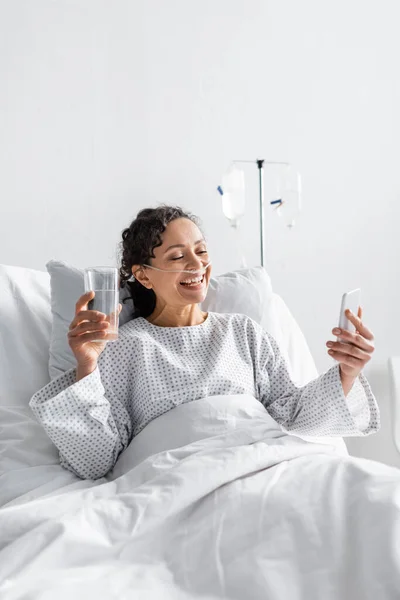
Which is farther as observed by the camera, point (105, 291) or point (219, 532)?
point (105, 291)

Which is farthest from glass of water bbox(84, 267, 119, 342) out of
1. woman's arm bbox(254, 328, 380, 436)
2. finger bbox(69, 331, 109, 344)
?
woman's arm bbox(254, 328, 380, 436)

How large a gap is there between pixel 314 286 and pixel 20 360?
5.02 ft

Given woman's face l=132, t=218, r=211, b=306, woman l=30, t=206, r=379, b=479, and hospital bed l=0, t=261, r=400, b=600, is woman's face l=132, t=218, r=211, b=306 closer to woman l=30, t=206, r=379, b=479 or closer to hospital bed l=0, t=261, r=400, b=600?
woman l=30, t=206, r=379, b=479

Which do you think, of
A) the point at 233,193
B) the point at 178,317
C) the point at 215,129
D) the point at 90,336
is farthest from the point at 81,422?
the point at 215,129

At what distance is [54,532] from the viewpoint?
1.27 metres

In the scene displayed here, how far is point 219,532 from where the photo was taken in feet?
4.29

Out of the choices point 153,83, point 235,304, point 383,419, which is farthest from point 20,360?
point 383,419

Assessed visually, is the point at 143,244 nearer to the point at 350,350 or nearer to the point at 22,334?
the point at 22,334

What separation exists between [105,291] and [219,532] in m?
0.56

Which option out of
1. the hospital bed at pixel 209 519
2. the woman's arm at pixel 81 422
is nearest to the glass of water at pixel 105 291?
the woman's arm at pixel 81 422

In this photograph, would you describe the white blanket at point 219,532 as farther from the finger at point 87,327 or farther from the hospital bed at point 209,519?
the finger at point 87,327

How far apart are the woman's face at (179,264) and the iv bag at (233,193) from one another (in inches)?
27.3

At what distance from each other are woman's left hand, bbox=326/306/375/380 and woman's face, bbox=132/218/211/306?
1.34 feet

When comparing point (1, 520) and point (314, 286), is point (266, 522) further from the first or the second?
point (314, 286)
